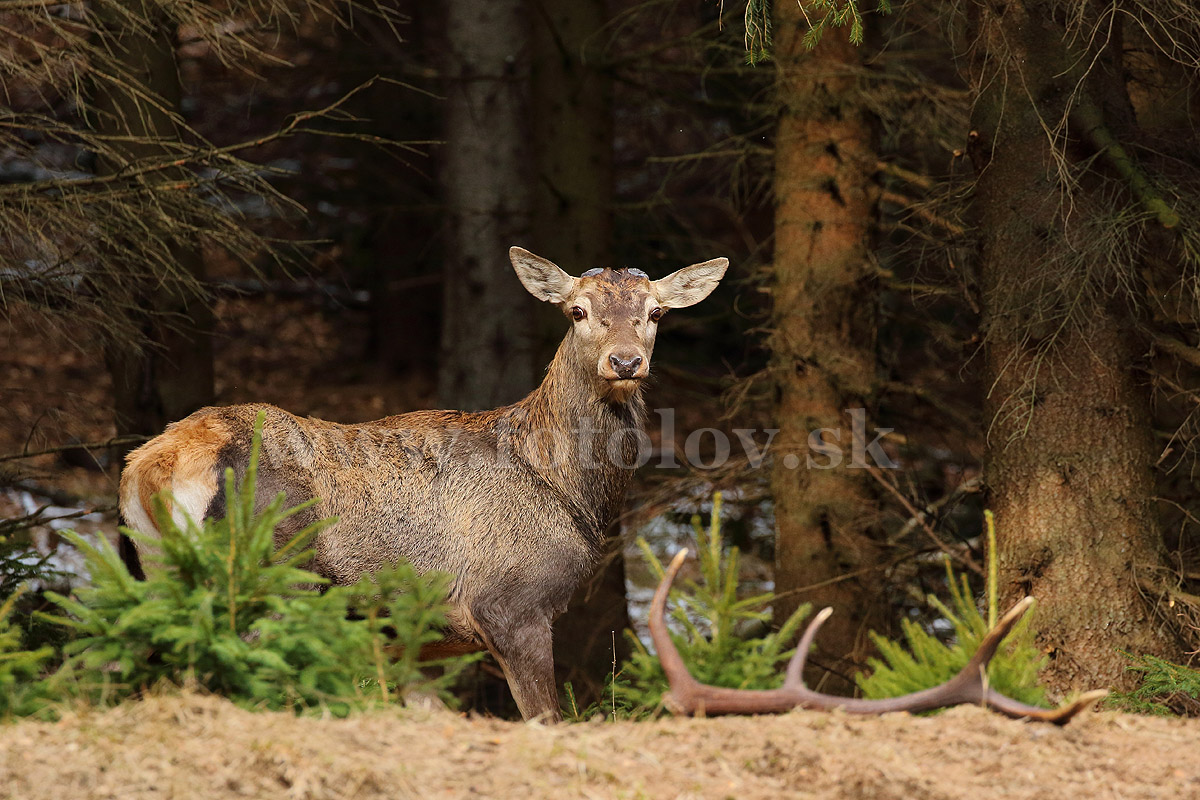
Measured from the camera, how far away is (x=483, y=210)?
11.5 metres

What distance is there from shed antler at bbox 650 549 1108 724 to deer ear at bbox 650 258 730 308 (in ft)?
9.84

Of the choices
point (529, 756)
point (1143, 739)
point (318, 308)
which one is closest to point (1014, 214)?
point (1143, 739)

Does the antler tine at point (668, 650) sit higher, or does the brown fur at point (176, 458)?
the brown fur at point (176, 458)

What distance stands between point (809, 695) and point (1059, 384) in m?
3.03

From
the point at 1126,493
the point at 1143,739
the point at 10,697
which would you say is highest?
the point at 1126,493

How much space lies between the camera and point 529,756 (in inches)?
154

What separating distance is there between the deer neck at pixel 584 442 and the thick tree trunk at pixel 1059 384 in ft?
6.55

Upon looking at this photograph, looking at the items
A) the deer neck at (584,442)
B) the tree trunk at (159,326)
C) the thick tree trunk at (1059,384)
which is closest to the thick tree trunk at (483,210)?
the tree trunk at (159,326)

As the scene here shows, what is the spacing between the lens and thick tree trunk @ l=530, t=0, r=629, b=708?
11516mm

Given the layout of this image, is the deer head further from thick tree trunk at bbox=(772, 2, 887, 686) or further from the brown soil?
the brown soil

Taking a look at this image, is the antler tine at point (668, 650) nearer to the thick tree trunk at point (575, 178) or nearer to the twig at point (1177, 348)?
the twig at point (1177, 348)

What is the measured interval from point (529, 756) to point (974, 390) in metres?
11.4

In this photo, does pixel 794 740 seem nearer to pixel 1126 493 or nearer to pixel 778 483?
pixel 1126 493

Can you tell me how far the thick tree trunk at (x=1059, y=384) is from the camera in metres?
6.46
